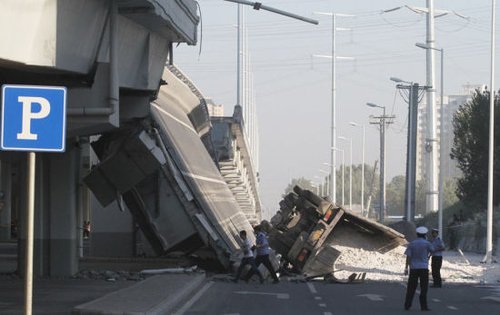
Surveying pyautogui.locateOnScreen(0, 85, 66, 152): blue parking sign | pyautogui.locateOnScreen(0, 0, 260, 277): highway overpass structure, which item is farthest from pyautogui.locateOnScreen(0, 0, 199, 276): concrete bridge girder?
pyautogui.locateOnScreen(0, 85, 66, 152): blue parking sign

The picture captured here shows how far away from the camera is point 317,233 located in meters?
33.0

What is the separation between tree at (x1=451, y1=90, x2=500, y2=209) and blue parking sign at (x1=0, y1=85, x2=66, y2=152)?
6395cm

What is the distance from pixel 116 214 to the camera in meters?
42.4

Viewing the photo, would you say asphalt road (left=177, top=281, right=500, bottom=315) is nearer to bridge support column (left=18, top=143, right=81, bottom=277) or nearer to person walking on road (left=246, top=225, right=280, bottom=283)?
person walking on road (left=246, top=225, right=280, bottom=283)

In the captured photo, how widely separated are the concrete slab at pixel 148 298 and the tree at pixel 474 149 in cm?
→ 4958

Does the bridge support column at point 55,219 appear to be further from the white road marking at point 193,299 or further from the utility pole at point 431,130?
the utility pole at point 431,130

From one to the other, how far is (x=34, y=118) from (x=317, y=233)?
2403 centimetres

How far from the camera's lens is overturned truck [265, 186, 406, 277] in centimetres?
3247

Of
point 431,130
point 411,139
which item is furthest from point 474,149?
point 411,139

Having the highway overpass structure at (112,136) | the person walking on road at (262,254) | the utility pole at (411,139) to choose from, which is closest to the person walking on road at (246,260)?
the person walking on road at (262,254)

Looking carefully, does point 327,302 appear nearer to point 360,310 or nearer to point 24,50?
point 360,310

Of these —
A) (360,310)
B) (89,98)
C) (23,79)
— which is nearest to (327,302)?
(360,310)

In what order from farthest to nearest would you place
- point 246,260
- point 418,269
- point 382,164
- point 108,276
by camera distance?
1. point 382,164
2. point 246,260
3. point 108,276
4. point 418,269

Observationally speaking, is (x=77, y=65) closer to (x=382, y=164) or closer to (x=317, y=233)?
(x=317, y=233)
